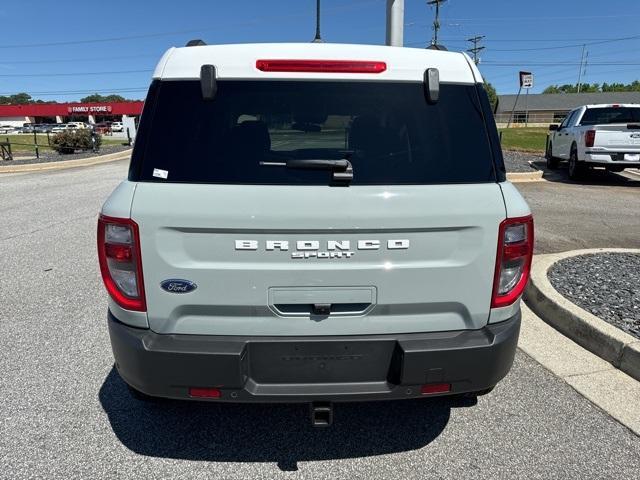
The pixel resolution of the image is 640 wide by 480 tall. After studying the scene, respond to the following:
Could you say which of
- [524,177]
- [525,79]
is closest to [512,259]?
[524,177]

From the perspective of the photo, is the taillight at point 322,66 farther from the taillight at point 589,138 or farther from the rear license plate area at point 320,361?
the taillight at point 589,138

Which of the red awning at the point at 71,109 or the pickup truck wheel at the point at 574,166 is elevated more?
the red awning at the point at 71,109

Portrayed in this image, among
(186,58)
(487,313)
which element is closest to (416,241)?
(487,313)

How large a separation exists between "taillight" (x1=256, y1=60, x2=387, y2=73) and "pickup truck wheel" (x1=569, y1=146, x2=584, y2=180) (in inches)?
474

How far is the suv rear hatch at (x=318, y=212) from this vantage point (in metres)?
2.05

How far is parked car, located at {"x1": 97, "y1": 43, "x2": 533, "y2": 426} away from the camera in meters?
2.06

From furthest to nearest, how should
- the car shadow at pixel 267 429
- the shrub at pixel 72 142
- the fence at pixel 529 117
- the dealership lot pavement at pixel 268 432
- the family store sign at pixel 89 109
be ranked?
the family store sign at pixel 89 109, the fence at pixel 529 117, the shrub at pixel 72 142, the car shadow at pixel 267 429, the dealership lot pavement at pixel 268 432

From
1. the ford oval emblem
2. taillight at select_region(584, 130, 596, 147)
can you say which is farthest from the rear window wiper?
taillight at select_region(584, 130, 596, 147)

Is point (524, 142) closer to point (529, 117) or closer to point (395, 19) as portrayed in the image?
point (395, 19)

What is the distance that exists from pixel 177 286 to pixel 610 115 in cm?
1402

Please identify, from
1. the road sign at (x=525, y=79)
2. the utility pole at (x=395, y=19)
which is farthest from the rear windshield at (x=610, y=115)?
the road sign at (x=525, y=79)

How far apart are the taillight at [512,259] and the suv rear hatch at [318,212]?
0.16ft

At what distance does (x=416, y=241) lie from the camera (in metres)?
2.11

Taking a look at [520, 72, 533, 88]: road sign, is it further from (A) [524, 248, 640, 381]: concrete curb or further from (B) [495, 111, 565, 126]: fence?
(B) [495, 111, 565, 126]: fence
